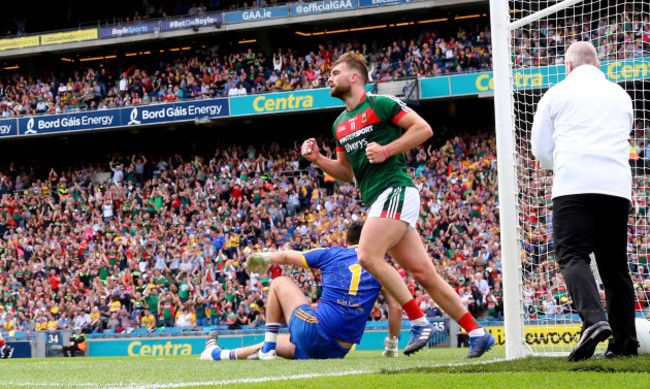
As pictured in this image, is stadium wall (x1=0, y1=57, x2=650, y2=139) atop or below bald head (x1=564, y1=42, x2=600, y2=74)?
atop

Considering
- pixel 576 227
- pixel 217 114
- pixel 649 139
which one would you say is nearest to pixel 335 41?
pixel 217 114

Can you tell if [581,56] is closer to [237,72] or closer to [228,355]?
[228,355]

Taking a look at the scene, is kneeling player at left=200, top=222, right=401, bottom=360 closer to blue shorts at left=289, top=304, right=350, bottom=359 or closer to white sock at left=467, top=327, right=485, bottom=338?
blue shorts at left=289, top=304, right=350, bottom=359

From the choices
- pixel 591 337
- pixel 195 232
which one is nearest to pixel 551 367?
pixel 591 337

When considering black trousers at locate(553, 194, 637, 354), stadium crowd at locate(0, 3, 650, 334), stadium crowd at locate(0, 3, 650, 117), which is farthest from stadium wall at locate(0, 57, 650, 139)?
black trousers at locate(553, 194, 637, 354)

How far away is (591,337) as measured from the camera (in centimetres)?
447

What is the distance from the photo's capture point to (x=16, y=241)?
27562 mm

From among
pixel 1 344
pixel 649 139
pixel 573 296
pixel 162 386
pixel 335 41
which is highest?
pixel 335 41

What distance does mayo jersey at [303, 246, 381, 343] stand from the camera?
22.0 ft

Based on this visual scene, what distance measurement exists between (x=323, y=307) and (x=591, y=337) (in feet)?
8.83

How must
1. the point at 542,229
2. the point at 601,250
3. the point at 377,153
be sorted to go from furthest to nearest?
the point at 542,229 → the point at 377,153 → the point at 601,250

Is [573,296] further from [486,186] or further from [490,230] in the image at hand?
[486,186]

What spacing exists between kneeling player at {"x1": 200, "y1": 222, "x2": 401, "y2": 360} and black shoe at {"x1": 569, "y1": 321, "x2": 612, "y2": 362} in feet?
8.07

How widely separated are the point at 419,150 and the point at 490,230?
576 centimetres
